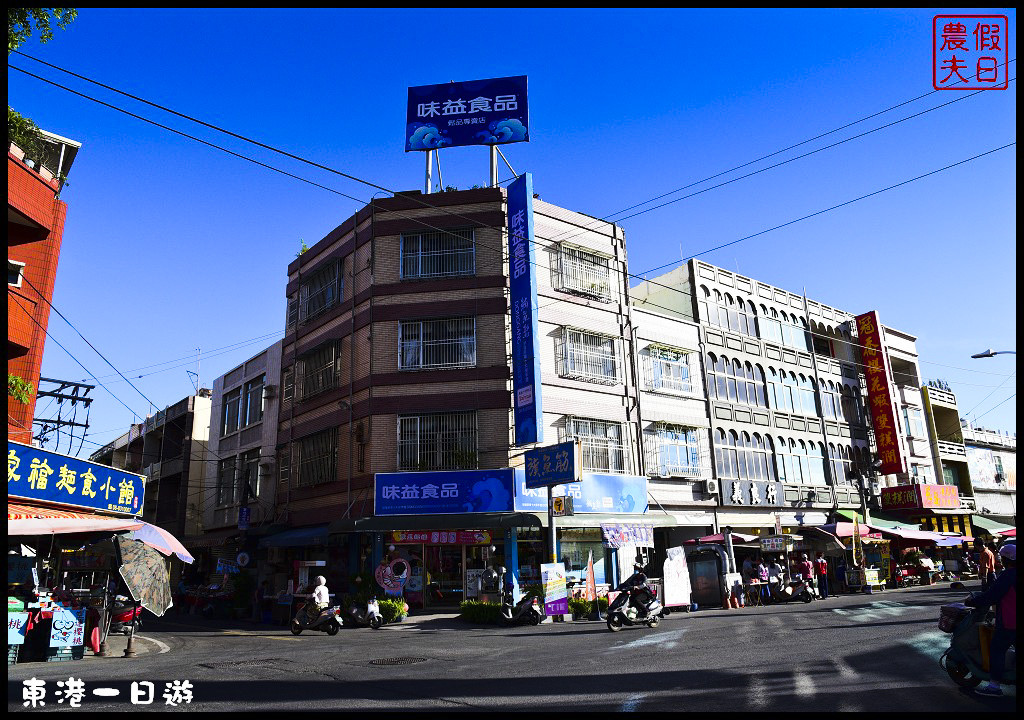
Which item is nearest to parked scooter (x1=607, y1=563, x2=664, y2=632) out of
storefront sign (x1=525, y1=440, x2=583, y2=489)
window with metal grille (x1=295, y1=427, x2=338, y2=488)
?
storefront sign (x1=525, y1=440, x2=583, y2=489)

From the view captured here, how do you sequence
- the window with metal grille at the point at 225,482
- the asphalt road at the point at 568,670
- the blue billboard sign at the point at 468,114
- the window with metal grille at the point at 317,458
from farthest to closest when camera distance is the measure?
the window with metal grille at the point at 225,482, the blue billboard sign at the point at 468,114, the window with metal grille at the point at 317,458, the asphalt road at the point at 568,670

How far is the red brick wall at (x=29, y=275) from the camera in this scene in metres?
17.8

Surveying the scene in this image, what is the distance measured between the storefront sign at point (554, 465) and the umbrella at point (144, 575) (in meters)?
10.7

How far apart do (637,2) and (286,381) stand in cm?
2830

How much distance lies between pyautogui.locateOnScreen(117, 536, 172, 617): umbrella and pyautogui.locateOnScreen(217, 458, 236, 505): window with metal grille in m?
18.5

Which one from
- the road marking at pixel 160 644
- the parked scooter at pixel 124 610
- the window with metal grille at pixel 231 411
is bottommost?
the road marking at pixel 160 644

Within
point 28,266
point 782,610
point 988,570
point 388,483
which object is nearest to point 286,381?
point 388,483

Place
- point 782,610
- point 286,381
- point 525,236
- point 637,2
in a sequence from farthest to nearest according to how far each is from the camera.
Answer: point 286,381 < point 525,236 < point 782,610 < point 637,2

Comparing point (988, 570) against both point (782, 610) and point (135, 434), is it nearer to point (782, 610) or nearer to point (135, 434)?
point (782, 610)

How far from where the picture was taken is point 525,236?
25.5 metres

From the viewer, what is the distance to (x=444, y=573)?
24.5m

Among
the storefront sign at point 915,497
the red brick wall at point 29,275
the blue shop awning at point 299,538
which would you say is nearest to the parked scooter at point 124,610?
the red brick wall at point 29,275

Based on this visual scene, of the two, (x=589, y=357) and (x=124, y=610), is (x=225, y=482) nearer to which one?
(x=589, y=357)

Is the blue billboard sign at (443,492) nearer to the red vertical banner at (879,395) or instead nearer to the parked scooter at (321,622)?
the parked scooter at (321,622)
